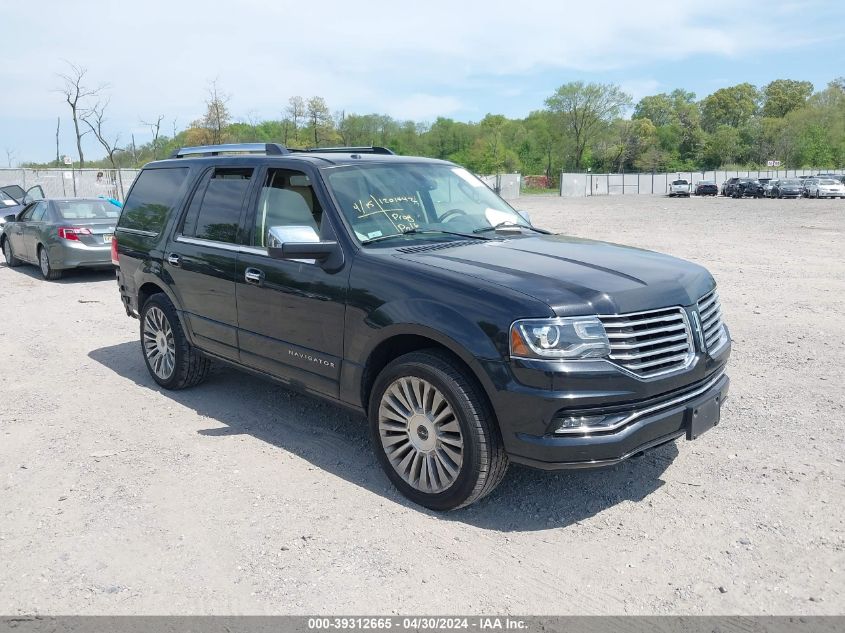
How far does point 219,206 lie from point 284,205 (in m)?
0.79

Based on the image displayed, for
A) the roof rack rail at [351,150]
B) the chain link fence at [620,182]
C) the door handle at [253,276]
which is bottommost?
the door handle at [253,276]

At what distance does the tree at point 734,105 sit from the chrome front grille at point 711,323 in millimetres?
132341

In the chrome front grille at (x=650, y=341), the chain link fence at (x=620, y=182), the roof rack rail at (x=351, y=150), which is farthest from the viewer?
the chain link fence at (x=620, y=182)

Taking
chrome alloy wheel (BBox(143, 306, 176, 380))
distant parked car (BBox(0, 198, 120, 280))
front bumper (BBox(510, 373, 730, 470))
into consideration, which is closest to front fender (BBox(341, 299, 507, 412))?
front bumper (BBox(510, 373, 730, 470))

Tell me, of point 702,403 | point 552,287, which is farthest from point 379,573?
point 702,403

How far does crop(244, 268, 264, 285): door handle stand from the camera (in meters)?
4.86

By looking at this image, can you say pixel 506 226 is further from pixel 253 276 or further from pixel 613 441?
pixel 613 441

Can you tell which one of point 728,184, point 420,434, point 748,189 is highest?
point 728,184

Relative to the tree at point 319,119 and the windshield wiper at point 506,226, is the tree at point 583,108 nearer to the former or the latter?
the tree at point 319,119

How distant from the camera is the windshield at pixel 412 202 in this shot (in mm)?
4609

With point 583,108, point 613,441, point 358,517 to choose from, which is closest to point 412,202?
point 358,517

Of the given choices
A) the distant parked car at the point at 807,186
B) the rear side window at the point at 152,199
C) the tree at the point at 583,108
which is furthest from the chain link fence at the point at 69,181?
the tree at the point at 583,108

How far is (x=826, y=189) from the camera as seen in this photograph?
47844 mm

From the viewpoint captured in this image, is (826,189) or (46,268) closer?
(46,268)
